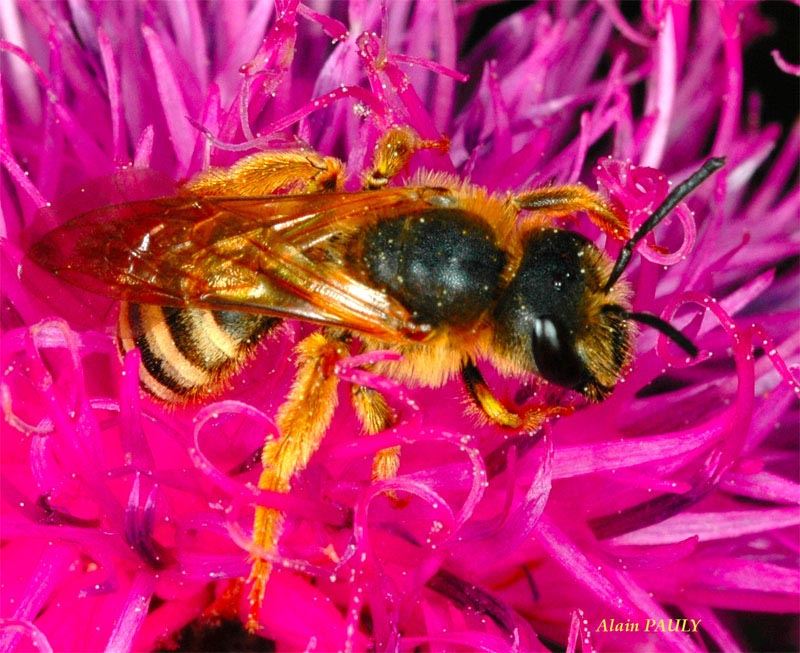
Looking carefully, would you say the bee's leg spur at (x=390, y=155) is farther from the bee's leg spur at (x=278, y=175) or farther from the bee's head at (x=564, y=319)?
the bee's head at (x=564, y=319)

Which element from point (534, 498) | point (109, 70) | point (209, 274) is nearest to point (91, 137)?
point (109, 70)

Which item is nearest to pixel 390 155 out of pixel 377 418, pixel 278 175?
pixel 278 175

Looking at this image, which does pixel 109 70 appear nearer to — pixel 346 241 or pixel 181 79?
pixel 181 79

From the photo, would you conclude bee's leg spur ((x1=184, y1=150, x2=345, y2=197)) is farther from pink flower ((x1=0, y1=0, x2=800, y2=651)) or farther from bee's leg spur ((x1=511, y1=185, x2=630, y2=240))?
bee's leg spur ((x1=511, y1=185, x2=630, y2=240))

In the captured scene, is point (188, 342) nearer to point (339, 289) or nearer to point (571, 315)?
point (339, 289)

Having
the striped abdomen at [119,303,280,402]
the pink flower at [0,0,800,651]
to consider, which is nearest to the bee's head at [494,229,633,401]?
the pink flower at [0,0,800,651]

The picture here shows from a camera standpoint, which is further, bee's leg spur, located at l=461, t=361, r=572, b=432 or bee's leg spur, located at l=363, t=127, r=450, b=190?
bee's leg spur, located at l=363, t=127, r=450, b=190
